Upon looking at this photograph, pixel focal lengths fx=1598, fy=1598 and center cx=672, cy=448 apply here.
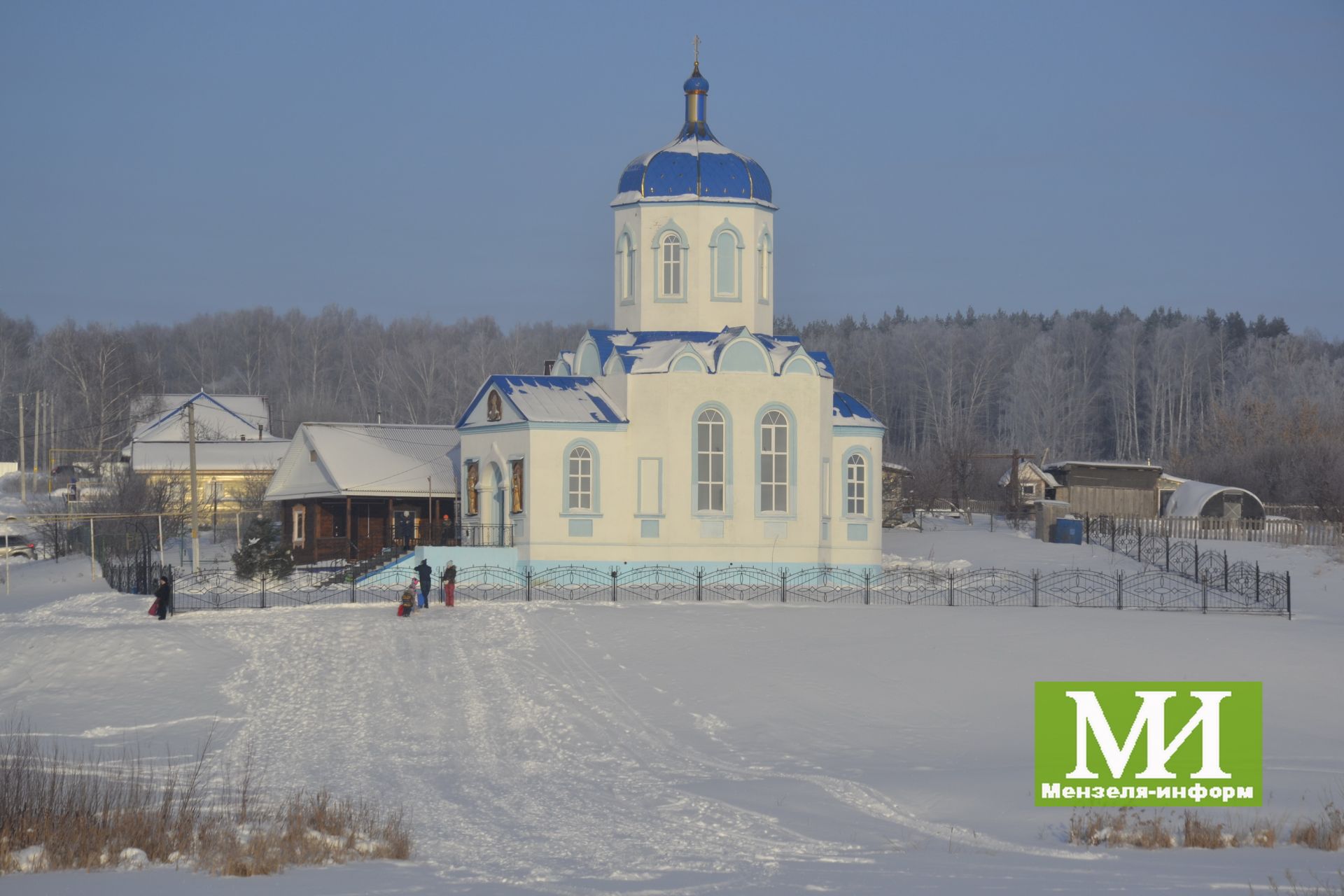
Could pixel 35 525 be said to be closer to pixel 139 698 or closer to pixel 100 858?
pixel 139 698

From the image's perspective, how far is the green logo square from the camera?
15.5 metres

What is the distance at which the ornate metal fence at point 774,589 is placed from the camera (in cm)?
3128

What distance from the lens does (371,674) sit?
24266 millimetres

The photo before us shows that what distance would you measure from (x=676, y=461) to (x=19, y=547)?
29.2 metres

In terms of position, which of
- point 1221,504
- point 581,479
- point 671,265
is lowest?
point 1221,504

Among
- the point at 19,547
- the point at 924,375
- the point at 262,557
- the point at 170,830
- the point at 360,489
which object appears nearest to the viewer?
the point at 170,830

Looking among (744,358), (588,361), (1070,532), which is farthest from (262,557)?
(1070,532)

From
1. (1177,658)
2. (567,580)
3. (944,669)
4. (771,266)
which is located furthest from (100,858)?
(771,266)

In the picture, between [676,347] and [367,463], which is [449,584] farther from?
[367,463]

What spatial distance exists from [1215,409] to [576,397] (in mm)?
52882

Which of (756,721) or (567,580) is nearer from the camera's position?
(756,721)

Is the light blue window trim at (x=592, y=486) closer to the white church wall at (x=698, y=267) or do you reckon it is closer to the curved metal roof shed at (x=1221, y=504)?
the white church wall at (x=698, y=267)

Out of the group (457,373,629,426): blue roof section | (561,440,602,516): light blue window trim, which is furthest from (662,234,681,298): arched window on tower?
(561,440,602,516): light blue window trim

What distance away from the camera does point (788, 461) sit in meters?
34.4
